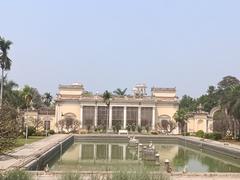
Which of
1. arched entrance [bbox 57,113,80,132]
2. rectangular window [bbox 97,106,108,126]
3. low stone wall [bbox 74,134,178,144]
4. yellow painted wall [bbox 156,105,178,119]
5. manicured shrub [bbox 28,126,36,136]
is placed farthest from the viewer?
yellow painted wall [bbox 156,105,178,119]

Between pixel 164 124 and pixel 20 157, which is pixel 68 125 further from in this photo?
pixel 20 157

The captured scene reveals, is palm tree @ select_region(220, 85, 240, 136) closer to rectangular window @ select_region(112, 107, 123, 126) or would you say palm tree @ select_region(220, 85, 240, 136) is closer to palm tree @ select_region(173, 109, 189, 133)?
palm tree @ select_region(173, 109, 189, 133)

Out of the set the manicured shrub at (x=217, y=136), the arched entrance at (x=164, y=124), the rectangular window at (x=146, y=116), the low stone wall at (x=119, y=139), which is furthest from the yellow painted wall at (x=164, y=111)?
the manicured shrub at (x=217, y=136)

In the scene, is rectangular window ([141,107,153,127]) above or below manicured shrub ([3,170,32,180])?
above

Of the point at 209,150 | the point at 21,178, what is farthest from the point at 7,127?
the point at 209,150

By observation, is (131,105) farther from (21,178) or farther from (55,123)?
(21,178)

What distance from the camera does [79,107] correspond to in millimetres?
81812

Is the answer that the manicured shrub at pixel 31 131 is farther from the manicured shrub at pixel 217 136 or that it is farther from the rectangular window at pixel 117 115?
the rectangular window at pixel 117 115

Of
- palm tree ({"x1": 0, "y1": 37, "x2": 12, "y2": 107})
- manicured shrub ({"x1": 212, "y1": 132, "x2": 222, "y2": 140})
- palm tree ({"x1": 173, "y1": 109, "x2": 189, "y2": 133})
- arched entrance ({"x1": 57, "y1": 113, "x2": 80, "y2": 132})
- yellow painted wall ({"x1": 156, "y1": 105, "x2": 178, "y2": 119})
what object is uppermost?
palm tree ({"x1": 0, "y1": 37, "x2": 12, "y2": 107})

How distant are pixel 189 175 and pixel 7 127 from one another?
357 inches

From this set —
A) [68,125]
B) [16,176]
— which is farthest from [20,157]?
[68,125]

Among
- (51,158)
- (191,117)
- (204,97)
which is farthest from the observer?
(204,97)

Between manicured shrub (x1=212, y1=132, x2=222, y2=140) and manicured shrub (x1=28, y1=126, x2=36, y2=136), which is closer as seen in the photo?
manicured shrub (x1=28, y1=126, x2=36, y2=136)

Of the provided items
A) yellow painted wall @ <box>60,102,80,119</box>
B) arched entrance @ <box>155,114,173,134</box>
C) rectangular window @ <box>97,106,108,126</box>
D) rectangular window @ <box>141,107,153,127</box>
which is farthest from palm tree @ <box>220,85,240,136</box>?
yellow painted wall @ <box>60,102,80,119</box>
